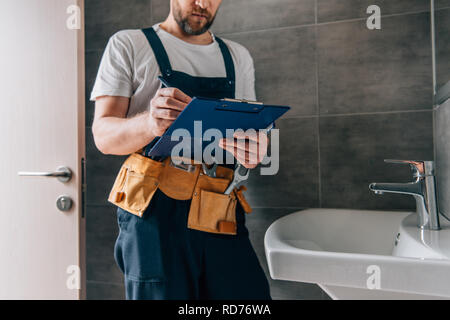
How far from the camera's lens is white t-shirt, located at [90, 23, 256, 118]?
3.41ft

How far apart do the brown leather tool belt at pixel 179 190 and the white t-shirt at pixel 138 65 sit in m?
0.18

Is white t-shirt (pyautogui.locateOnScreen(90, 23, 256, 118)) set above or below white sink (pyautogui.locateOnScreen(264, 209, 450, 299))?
above

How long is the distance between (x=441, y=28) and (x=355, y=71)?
0.88 ft

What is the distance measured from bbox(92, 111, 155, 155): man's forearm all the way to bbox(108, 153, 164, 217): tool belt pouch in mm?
50

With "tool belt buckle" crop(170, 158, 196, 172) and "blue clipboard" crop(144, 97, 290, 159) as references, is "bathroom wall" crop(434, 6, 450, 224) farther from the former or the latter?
"tool belt buckle" crop(170, 158, 196, 172)

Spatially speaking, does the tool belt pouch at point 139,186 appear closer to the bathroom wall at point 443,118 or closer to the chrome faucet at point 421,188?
the chrome faucet at point 421,188

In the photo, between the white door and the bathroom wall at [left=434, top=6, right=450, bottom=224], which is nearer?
the bathroom wall at [left=434, top=6, right=450, bottom=224]

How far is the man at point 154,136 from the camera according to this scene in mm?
973

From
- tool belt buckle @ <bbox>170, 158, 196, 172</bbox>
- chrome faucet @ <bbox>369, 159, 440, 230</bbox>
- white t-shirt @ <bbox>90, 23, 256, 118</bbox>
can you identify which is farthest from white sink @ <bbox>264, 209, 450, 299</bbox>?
white t-shirt @ <bbox>90, 23, 256, 118</bbox>

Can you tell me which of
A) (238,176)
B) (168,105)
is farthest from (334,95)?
(168,105)

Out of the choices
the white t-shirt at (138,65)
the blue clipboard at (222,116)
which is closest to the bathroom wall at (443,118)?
the blue clipboard at (222,116)

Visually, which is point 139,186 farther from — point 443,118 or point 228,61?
point 443,118

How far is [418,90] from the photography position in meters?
1.20

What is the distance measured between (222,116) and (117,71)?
0.41 metres
